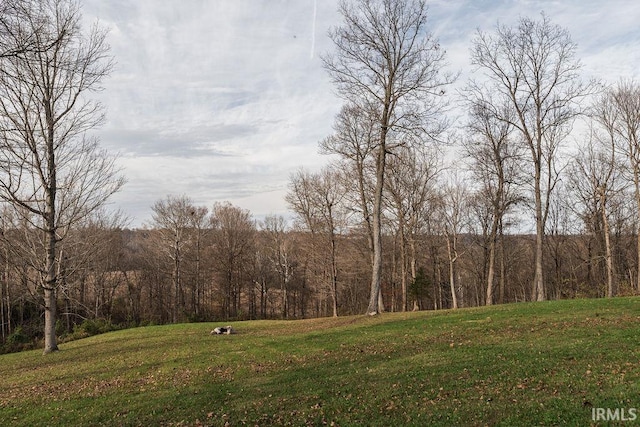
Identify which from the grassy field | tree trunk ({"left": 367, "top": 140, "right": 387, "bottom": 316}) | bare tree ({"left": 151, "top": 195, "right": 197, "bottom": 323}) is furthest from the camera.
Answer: bare tree ({"left": 151, "top": 195, "right": 197, "bottom": 323})

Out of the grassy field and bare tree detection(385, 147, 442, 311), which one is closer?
the grassy field

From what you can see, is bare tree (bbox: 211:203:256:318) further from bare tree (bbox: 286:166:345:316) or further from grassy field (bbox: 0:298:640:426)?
grassy field (bbox: 0:298:640:426)

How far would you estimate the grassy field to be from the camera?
21.1ft

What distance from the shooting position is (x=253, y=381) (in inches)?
373

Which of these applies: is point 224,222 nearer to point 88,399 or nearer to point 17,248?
point 17,248

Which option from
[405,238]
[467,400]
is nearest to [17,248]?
[467,400]

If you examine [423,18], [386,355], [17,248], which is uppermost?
[423,18]

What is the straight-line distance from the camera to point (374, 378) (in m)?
8.55

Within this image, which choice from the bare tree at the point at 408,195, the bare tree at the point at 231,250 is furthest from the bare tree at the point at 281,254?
the bare tree at the point at 408,195

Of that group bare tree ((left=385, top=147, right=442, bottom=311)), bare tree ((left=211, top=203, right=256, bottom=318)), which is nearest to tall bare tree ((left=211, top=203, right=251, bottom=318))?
bare tree ((left=211, top=203, right=256, bottom=318))

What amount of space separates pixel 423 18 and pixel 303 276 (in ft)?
132

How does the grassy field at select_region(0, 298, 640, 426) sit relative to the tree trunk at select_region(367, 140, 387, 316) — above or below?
below

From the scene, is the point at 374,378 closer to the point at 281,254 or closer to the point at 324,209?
the point at 324,209

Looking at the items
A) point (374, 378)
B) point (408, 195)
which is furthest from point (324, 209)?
point (374, 378)
